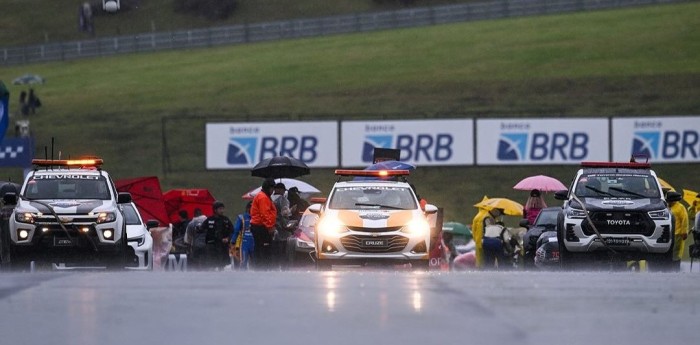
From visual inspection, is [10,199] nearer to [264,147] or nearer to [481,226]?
[481,226]

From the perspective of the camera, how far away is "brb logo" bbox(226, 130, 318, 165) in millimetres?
51812

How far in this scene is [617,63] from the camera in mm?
65875

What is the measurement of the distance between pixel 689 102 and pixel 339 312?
159 ft

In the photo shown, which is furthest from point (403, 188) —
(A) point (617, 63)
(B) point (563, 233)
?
(A) point (617, 63)

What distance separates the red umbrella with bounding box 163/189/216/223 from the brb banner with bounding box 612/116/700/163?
17339 mm

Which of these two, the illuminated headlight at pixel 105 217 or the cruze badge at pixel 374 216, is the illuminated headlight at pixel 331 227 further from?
the illuminated headlight at pixel 105 217

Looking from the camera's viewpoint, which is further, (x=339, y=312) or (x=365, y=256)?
(x=365, y=256)

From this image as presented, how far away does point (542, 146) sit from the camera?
171 feet

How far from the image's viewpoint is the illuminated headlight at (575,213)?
2416 cm

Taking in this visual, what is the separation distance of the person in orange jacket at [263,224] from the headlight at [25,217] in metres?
3.39

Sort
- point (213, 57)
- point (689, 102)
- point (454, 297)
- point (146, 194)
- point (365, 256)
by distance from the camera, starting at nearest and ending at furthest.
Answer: point (454, 297)
point (365, 256)
point (146, 194)
point (689, 102)
point (213, 57)

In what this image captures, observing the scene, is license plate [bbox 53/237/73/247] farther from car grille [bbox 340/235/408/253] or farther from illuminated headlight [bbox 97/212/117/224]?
car grille [bbox 340/235/408/253]

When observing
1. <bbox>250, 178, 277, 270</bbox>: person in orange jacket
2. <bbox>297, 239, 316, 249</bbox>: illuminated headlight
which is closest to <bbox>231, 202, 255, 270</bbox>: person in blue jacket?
<bbox>297, 239, 316, 249</bbox>: illuminated headlight

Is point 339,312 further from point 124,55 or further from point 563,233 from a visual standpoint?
point 124,55
